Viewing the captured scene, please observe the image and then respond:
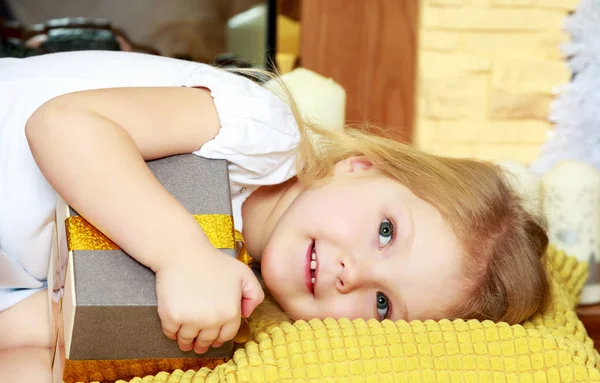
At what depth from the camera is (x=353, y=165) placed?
1.04 metres

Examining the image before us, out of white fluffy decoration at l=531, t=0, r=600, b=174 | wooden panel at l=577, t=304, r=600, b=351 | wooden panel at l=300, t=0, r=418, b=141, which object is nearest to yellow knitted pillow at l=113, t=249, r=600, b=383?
wooden panel at l=577, t=304, r=600, b=351

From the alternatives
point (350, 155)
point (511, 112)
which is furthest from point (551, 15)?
point (350, 155)

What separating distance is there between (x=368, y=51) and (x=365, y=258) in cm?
108

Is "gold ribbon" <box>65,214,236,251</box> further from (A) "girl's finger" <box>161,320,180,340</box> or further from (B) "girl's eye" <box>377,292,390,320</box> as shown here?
(B) "girl's eye" <box>377,292,390,320</box>

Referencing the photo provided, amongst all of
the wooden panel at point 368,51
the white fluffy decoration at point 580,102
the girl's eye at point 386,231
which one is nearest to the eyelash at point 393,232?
the girl's eye at point 386,231

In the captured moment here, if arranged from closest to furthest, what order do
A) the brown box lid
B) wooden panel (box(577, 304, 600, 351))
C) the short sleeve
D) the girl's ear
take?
the brown box lid
the short sleeve
the girl's ear
wooden panel (box(577, 304, 600, 351))

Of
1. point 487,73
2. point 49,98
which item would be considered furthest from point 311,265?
point 487,73

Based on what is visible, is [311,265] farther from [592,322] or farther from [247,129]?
[592,322]

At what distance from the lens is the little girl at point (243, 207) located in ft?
2.43

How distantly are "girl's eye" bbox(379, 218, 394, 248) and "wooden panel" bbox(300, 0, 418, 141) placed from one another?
0.94 m

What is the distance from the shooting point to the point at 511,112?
6.51ft

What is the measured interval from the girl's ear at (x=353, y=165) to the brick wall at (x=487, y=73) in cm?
88

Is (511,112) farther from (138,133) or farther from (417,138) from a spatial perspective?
(138,133)

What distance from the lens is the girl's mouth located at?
2.99 feet
